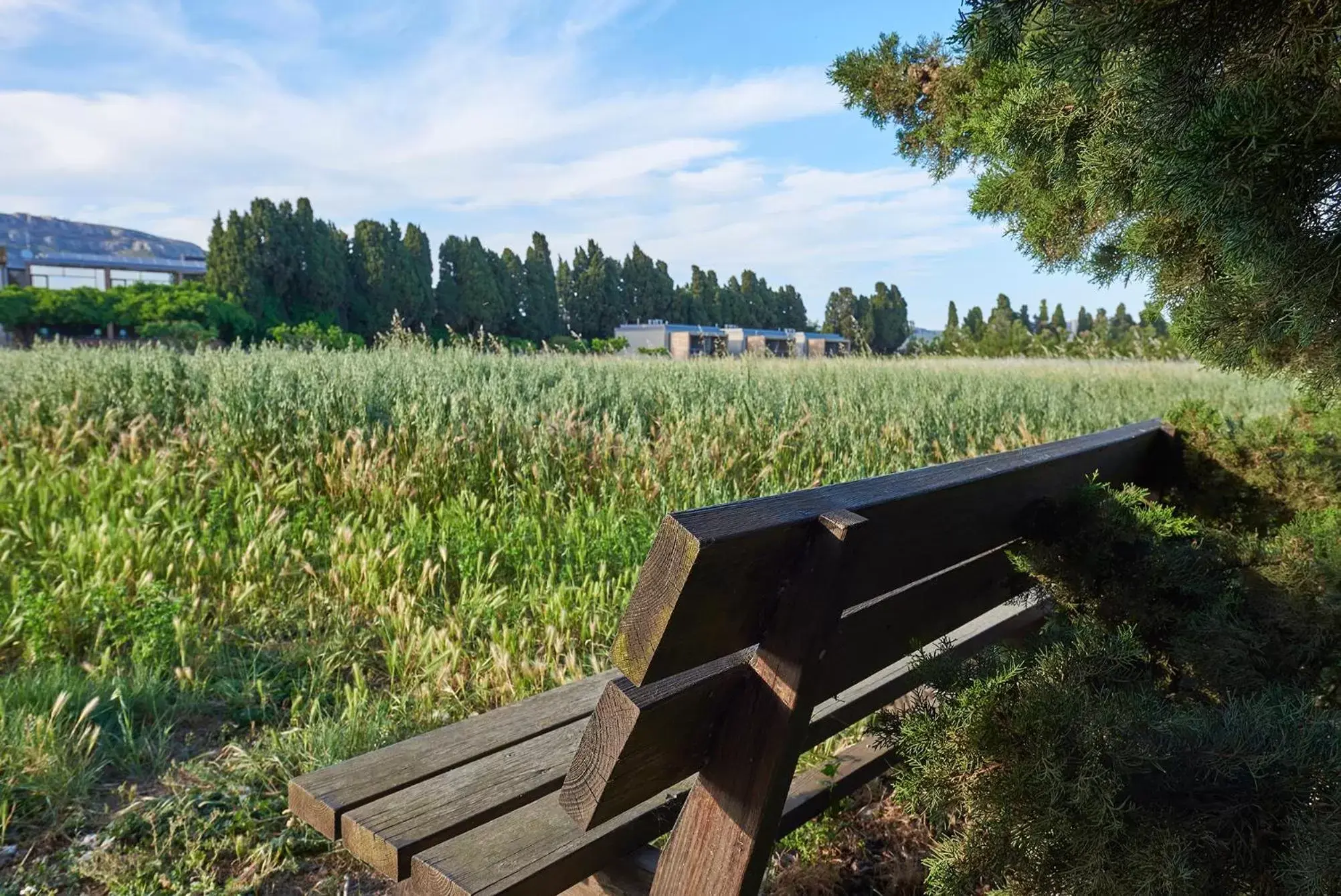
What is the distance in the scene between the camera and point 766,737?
4.25 feet

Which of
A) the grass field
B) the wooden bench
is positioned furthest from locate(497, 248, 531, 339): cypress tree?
the wooden bench

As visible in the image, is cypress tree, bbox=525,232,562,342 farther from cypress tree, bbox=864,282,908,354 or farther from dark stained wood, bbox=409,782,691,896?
dark stained wood, bbox=409,782,691,896

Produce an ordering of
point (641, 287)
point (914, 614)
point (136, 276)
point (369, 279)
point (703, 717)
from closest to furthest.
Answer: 1. point (703, 717)
2. point (914, 614)
3. point (369, 279)
4. point (641, 287)
5. point (136, 276)

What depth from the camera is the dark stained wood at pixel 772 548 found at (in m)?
1.09

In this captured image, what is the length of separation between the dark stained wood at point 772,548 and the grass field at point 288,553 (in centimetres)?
162

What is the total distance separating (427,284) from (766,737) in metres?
41.9

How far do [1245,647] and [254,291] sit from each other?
127ft

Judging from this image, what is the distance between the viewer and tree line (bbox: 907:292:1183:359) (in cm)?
1902

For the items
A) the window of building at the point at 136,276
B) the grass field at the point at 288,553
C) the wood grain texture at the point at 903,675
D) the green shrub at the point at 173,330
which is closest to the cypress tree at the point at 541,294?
the green shrub at the point at 173,330

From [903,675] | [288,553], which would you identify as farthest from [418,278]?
[903,675]

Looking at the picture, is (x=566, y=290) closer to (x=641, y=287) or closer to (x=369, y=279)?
(x=641, y=287)

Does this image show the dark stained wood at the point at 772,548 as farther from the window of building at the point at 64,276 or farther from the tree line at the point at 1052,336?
the window of building at the point at 64,276

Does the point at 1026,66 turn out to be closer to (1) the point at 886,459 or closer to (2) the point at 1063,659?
(2) the point at 1063,659

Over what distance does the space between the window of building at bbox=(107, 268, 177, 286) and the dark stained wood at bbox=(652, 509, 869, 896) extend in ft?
201
